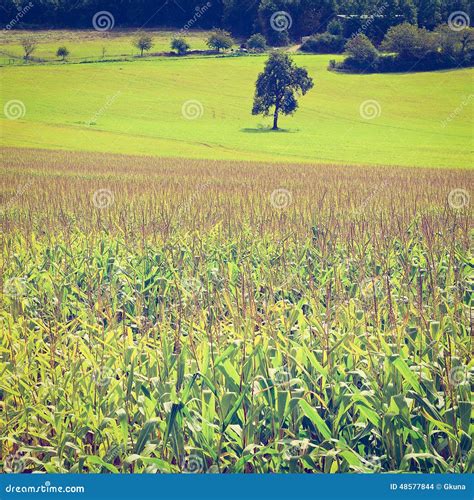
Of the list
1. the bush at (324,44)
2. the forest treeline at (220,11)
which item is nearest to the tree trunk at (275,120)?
the bush at (324,44)

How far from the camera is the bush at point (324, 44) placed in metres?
39.8

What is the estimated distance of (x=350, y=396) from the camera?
4281 millimetres

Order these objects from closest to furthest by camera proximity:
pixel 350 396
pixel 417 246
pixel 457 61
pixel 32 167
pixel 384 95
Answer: pixel 350 396 < pixel 417 246 < pixel 32 167 < pixel 457 61 < pixel 384 95

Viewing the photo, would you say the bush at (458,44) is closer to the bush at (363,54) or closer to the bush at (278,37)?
the bush at (363,54)

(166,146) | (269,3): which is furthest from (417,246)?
(166,146)

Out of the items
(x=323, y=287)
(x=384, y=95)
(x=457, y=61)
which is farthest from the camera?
(x=384, y=95)

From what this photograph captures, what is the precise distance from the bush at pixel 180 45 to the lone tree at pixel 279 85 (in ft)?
46.3

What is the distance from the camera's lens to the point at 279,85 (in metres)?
66.0

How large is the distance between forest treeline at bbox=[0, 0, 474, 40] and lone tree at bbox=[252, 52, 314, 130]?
44786 millimetres

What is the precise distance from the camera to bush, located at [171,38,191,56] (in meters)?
46.3

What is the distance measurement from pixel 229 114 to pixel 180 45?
17678 millimetres

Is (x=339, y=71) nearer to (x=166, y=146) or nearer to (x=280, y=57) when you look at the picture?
(x=280, y=57)

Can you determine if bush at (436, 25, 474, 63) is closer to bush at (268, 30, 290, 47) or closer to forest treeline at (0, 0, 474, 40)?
forest treeline at (0, 0, 474, 40)

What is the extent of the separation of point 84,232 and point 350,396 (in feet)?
20.9
